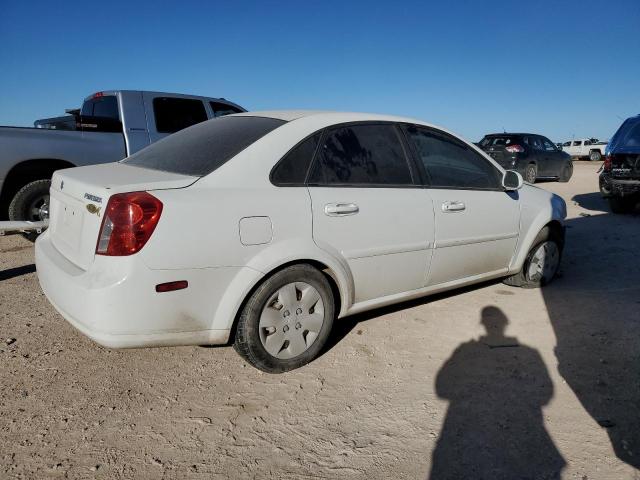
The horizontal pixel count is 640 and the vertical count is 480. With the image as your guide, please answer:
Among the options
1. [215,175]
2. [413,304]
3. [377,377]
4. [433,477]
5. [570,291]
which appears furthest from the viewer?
[570,291]

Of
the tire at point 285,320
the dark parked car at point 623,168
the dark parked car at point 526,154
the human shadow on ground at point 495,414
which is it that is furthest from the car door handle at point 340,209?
the dark parked car at point 526,154

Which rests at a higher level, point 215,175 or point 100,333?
point 215,175

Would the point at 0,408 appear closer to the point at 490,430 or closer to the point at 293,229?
the point at 293,229

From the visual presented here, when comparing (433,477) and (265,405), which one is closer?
(433,477)

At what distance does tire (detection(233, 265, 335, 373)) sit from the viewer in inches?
107

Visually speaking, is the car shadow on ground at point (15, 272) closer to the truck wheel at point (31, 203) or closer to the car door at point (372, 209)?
the truck wheel at point (31, 203)

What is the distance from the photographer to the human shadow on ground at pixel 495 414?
7.14ft

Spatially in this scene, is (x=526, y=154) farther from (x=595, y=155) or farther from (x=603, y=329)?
(x=595, y=155)

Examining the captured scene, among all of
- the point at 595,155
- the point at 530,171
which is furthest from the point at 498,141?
the point at 595,155

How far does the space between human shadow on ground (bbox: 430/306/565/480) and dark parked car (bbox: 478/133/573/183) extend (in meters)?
11.5

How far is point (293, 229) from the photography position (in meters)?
2.74

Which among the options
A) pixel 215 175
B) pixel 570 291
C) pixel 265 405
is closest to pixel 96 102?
pixel 215 175

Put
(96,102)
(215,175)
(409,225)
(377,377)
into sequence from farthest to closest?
(96,102) → (409,225) → (377,377) → (215,175)

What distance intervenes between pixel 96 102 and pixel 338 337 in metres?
5.25
